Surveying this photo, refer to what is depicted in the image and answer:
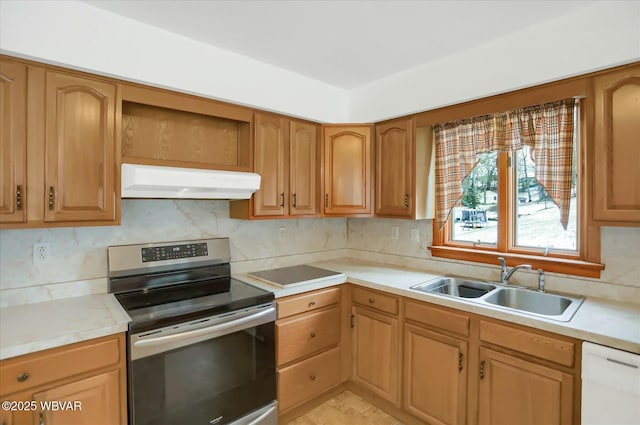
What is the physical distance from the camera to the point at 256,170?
234 centimetres

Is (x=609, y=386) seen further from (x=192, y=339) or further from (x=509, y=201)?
(x=192, y=339)

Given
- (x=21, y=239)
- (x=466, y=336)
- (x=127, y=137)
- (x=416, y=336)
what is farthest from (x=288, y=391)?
(x=127, y=137)

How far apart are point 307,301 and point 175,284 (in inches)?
Result: 35.1

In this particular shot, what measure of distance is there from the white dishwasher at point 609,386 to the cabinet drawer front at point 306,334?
4.85 feet

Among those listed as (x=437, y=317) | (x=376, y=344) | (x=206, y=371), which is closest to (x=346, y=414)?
(x=376, y=344)

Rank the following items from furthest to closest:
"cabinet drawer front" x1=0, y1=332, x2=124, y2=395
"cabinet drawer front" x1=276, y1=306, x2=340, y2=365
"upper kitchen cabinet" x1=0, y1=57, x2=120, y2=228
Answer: "cabinet drawer front" x1=276, y1=306, x2=340, y2=365 < "upper kitchen cabinet" x1=0, y1=57, x2=120, y2=228 < "cabinet drawer front" x1=0, y1=332, x2=124, y2=395

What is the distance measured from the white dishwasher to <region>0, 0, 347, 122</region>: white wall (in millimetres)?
2235

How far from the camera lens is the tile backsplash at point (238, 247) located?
5.90ft

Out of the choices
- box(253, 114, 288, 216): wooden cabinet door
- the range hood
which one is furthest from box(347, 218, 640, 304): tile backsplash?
the range hood

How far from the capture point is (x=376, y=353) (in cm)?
238

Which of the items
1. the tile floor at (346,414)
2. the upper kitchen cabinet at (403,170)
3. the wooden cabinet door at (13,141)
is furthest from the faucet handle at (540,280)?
the wooden cabinet door at (13,141)

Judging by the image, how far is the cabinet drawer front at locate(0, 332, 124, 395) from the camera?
1.31 metres

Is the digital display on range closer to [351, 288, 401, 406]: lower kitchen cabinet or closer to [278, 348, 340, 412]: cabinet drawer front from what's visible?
[278, 348, 340, 412]: cabinet drawer front

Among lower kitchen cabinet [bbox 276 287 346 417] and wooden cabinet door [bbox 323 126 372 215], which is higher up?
wooden cabinet door [bbox 323 126 372 215]
